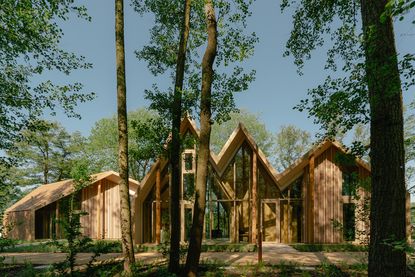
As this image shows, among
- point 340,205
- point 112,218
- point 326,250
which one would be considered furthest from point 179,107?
point 112,218

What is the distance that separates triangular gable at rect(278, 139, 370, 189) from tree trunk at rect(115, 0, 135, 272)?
1116 cm

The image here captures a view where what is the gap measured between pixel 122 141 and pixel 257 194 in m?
11.4

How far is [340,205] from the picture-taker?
58.8 ft

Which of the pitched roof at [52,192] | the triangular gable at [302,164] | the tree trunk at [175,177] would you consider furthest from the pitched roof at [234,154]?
the tree trunk at [175,177]

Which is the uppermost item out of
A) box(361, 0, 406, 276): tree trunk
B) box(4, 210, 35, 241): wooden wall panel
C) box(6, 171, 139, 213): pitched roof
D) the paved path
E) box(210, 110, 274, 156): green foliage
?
box(210, 110, 274, 156): green foliage

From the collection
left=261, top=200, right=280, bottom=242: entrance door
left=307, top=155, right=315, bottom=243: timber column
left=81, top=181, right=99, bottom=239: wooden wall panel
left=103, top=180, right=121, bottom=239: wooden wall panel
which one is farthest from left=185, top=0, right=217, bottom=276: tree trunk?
left=81, top=181, right=99, bottom=239: wooden wall panel

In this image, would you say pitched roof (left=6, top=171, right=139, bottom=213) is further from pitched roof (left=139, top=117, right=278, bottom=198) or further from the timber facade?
pitched roof (left=139, top=117, right=278, bottom=198)

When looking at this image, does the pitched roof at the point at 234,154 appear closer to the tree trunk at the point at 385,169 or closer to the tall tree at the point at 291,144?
the tree trunk at the point at 385,169

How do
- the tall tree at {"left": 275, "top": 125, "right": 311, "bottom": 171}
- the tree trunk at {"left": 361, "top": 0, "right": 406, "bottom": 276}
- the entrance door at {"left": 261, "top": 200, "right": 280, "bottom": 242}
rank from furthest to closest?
the tall tree at {"left": 275, "top": 125, "right": 311, "bottom": 171} < the entrance door at {"left": 261, "top": 200, "right": 280, "bottom": 242} < the tree trunk at {"left": 361, "top": 0, "right": 406, "bottom": 276}

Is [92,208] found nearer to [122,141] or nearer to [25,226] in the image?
[25,226]

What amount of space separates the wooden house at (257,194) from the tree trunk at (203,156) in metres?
9.16

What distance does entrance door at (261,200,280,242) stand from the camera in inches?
737

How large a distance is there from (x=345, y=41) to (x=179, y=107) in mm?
5414

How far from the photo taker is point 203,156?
Result: 27.8ft
